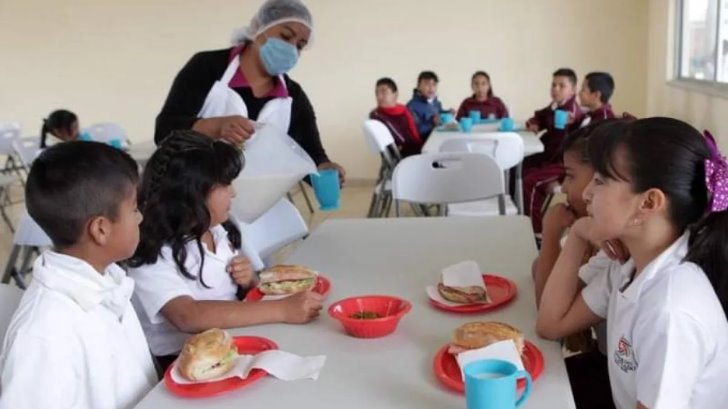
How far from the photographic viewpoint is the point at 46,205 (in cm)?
102

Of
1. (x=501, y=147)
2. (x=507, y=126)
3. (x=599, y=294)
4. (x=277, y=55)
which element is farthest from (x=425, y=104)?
(x=599, y=294)

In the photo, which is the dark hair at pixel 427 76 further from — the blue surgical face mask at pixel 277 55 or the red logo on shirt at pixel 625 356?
the red logo on shirt at pixel 625 356

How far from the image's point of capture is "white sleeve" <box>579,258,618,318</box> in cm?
110

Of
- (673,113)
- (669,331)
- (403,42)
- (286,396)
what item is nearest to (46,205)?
(286,396)

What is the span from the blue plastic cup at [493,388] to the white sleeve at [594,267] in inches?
17.4

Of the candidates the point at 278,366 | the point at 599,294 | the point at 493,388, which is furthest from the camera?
the point at 599,294

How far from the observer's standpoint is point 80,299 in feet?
3.22

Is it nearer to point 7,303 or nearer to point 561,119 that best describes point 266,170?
point 7,303

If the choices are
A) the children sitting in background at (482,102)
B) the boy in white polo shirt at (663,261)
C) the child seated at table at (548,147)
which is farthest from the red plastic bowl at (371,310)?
the children sitting in background at (482,102)

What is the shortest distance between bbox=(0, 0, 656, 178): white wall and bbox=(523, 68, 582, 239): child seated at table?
1.17 meters

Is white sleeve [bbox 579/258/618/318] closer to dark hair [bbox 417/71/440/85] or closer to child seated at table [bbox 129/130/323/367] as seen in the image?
child seated at table [bbox 129/130/323/367]

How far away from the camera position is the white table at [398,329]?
90cm

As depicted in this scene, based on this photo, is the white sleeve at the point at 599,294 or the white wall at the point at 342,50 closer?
the white sleeve at the point at 599,294

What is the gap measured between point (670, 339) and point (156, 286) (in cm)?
89
